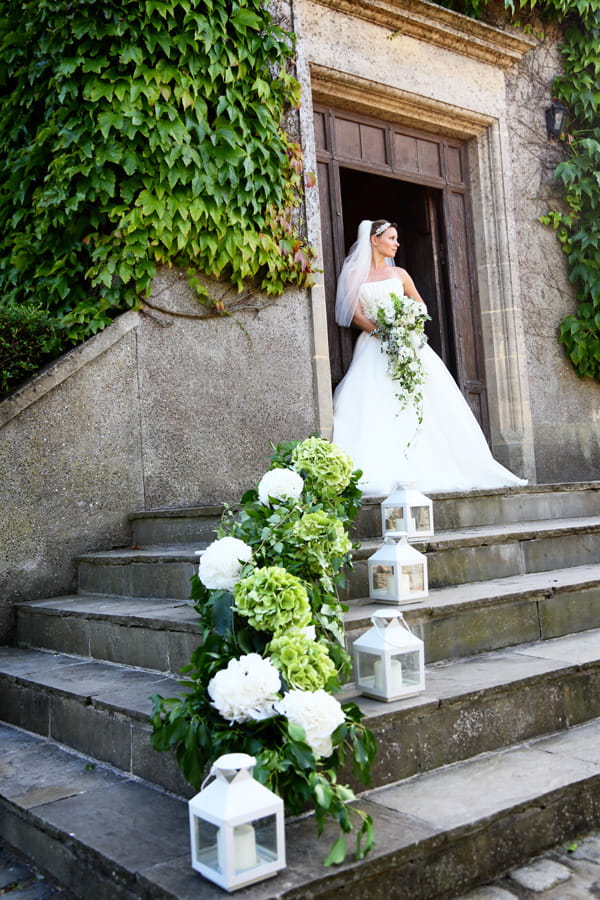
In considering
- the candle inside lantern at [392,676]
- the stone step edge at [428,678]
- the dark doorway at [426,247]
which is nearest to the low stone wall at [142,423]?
the stone step edge at [428,678]

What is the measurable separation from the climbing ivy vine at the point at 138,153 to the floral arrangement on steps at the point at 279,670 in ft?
8.98

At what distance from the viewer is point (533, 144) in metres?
7.49

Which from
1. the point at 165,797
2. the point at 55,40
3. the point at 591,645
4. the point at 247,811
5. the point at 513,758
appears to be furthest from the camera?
the point at 55,40

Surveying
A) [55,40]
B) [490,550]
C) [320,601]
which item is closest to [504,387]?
[490,550]

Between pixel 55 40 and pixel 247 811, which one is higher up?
pixel 55 40

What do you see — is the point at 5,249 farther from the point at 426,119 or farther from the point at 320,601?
the point at 320,601

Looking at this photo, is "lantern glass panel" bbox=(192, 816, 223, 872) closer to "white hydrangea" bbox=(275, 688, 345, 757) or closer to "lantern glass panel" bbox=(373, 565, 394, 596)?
"white hydrangea" bbox=(275, 688, 345, 757)

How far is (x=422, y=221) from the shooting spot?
7.39m

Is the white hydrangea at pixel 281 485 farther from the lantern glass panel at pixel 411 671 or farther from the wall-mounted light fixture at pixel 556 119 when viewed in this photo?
the wall-mounted light fixture at pixel 556 119

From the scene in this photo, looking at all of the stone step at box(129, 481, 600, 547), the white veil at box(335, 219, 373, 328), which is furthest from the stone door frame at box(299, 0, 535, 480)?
the stone step at box(129, 481, 600, 547)

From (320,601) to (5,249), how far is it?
4.33 metres

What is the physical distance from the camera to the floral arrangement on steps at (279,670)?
7.38ft

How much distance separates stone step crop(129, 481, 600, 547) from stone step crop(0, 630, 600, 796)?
1.02m

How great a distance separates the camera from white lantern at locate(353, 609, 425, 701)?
9.25 feet
